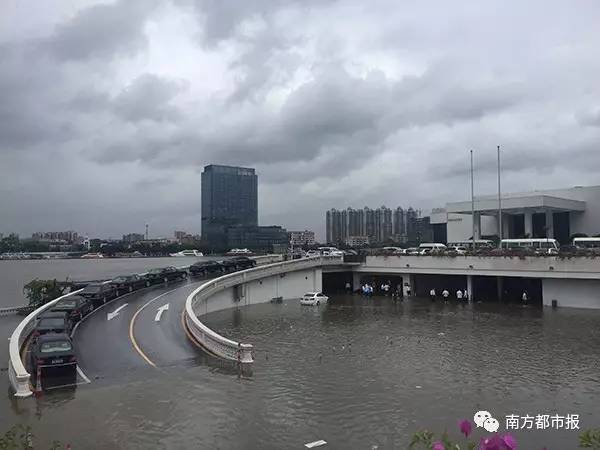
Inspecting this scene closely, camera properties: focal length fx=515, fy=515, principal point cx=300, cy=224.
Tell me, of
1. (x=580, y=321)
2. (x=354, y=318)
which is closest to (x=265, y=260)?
(x=354, y=318)

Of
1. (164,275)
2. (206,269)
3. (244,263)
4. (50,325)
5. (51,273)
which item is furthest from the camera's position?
(51,273)

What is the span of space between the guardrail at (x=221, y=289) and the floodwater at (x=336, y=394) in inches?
42.0

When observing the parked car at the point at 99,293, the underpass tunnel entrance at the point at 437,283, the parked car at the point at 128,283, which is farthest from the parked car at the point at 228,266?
the underpass tunnel entrance at the point at 437,283

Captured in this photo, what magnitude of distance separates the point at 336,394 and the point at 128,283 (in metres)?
29.6

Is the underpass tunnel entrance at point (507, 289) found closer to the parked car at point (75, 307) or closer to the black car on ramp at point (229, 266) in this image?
the black car on ramp at point (229, 266)

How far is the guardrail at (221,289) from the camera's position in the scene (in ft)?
80.2

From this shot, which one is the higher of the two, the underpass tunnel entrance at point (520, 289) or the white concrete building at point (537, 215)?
the white concrete building at point (537, 215)

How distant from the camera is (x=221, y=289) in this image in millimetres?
Answer: 46562

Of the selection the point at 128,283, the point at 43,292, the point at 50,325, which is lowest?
the point at 43,292

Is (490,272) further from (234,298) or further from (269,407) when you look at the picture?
(269,407)

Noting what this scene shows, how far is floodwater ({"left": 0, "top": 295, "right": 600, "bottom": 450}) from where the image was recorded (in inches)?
Answer: 602

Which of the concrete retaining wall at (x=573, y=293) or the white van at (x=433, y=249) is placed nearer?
the concrete retaining wall at (x=573, y=293)

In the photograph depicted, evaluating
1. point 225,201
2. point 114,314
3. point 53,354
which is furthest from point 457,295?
point 225,201

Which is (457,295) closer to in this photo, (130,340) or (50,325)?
(130,340)
